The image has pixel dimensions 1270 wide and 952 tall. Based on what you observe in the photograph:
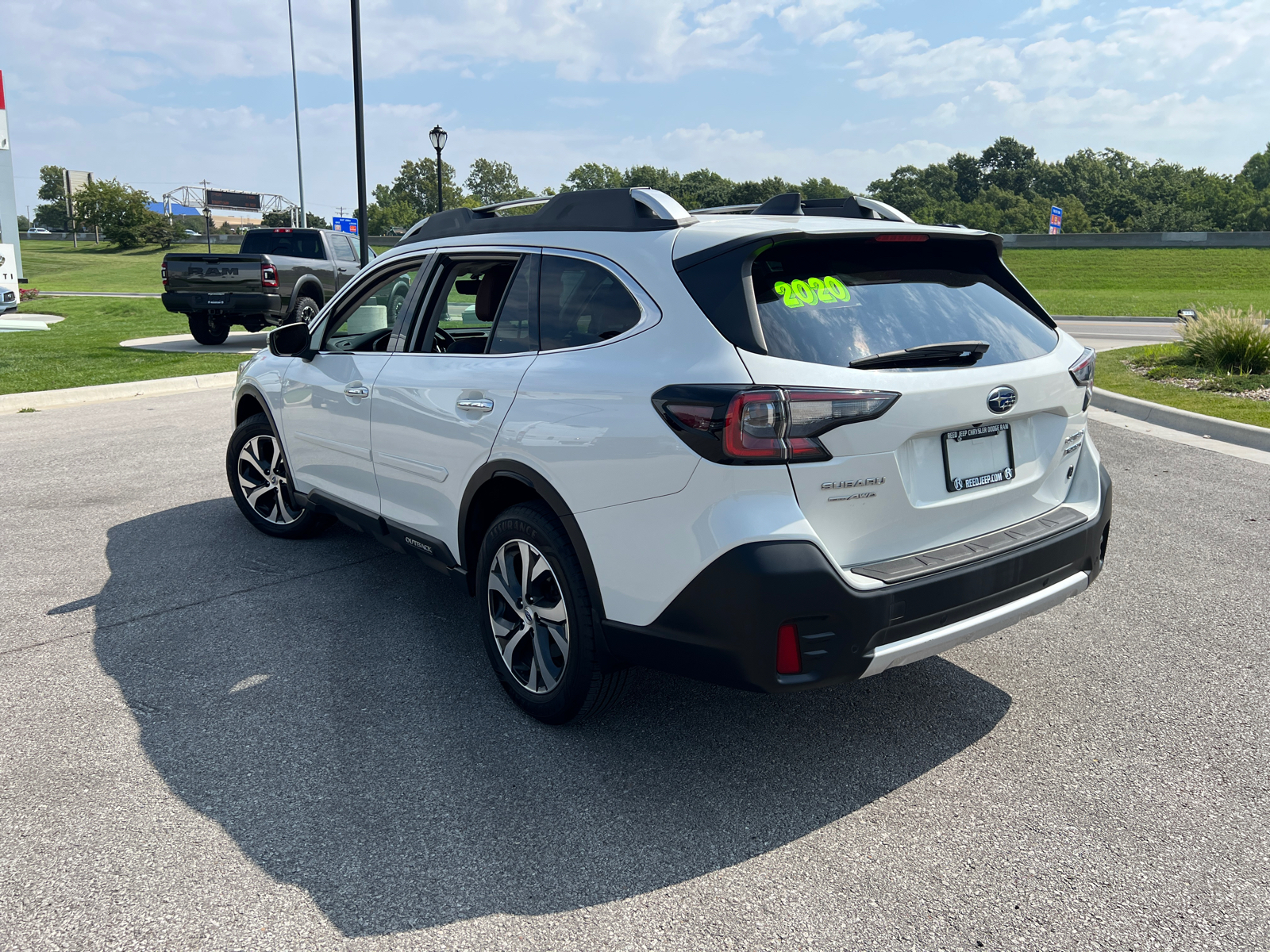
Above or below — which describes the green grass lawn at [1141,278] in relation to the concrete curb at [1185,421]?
above

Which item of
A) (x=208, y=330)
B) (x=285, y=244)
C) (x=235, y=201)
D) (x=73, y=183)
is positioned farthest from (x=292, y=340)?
(x=235, y=201)

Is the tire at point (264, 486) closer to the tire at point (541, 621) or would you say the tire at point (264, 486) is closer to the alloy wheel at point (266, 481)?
the alloy wheel at point (266, 481)

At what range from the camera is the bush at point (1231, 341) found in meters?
12.5

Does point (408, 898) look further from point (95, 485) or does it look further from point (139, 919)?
point (95, 485)

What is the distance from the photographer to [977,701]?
148 inches

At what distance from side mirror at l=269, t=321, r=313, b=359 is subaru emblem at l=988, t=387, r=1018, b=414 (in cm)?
354

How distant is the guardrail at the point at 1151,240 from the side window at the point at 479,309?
53.9 m

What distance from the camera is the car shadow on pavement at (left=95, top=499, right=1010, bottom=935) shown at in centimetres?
274

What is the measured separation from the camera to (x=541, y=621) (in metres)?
3.51

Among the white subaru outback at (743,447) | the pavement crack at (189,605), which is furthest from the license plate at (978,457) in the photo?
the pavement crack at (189,605)

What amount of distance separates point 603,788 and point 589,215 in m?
2.04

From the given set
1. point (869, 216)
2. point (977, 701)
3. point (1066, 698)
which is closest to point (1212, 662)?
point (1066, 698)

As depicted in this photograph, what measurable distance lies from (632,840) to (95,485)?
6.20 m

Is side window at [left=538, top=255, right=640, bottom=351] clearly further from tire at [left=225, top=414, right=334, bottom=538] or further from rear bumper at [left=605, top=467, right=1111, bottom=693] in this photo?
tire at [left=225, top=414, right=334, bottom=538]
